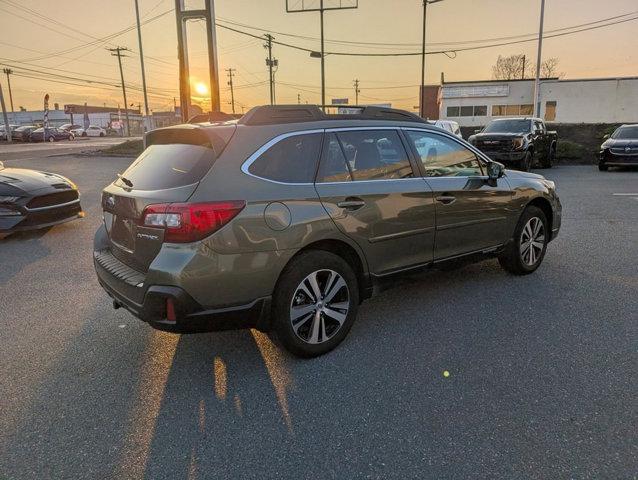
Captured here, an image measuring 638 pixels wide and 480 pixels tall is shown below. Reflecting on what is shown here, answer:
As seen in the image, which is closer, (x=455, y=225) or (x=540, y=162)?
(x=455, y=225)

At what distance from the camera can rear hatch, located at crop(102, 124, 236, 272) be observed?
3049mm

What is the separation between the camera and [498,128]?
16984 mm

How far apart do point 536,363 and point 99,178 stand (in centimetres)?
1513

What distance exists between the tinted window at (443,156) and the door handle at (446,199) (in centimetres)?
21

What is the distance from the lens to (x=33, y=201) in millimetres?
7098

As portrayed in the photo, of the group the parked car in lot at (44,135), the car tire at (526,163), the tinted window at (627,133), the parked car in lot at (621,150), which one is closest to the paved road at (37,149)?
the parked car in lot at (44,135)

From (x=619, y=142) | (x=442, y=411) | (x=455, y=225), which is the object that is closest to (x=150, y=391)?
(x=442, y=411)

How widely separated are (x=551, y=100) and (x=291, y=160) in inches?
1823

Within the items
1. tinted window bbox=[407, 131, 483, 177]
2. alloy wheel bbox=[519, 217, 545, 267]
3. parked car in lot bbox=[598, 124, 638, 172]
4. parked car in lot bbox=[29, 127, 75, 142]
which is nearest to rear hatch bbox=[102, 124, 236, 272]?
tinted window bbox=[407, 131, 483, 177]

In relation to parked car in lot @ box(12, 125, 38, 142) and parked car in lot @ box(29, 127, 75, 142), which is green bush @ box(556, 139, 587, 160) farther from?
parked car in lot @ box(12, 125, 38, 142)

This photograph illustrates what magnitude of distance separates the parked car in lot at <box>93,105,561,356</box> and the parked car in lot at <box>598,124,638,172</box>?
14.7 m

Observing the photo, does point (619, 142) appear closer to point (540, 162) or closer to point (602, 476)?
point (540, 162)

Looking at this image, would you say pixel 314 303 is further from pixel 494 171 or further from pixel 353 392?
pixel 494 171

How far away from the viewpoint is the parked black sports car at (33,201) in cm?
693
